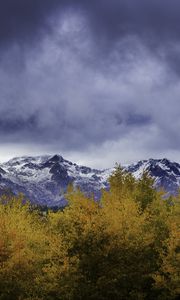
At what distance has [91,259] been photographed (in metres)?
55.8

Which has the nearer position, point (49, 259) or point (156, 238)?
point (49, 259)

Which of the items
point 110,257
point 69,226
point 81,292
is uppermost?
point 69,226

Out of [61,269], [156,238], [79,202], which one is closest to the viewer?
[61,269]

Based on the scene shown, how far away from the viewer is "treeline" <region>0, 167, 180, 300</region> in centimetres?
5556

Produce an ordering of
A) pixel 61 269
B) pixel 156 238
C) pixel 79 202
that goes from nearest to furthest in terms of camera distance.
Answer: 1. pixel 61 269
2. pixel 79 202
3. pixel 156 238

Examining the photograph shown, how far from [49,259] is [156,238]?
44.6 feet

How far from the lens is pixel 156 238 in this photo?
2473 inches

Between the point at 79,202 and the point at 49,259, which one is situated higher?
the point at 79,202

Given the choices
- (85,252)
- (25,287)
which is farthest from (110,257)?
(25,287)

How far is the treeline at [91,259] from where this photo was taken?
55.6 meters

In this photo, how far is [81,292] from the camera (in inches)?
2184

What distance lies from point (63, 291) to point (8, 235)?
354 inches

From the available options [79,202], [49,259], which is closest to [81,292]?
[49,259]

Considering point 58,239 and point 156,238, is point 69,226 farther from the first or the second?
point 156,238
